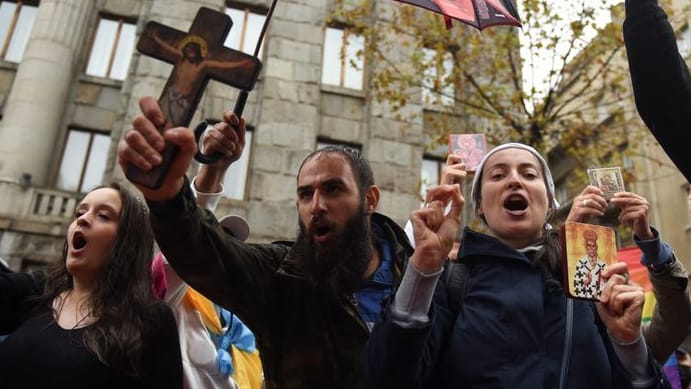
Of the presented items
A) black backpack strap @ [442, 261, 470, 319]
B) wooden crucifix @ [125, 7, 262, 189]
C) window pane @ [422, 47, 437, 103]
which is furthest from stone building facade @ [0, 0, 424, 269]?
wooden crucifix @ [125, 7, 262, 189]

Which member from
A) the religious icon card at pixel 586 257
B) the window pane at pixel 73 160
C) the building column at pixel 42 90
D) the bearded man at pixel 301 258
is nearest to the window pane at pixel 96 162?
the window pane at pixel 73 160

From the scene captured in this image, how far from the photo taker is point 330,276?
232 cm

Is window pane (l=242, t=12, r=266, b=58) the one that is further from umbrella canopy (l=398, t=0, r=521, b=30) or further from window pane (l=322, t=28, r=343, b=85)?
umbrella canopy (l=398, t=0, r=521, b=30)

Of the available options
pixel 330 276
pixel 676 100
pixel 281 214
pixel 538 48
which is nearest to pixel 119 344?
pixel 330 276

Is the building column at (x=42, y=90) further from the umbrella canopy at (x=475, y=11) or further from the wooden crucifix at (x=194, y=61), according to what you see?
the wooden crucifix at (x=194, y=61)

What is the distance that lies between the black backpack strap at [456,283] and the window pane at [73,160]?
38.1 ft

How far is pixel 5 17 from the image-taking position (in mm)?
13086

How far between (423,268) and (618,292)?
0.68m

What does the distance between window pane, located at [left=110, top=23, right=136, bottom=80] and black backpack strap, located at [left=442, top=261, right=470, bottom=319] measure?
12661mm

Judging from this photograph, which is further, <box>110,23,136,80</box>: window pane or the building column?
<box>110,23,136,80</box>: window pane

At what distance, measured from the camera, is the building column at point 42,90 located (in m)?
11.6

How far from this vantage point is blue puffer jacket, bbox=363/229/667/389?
1.79 metres

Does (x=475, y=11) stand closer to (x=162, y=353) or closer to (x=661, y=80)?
(x=661, y=80)

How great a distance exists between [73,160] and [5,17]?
4294mm
